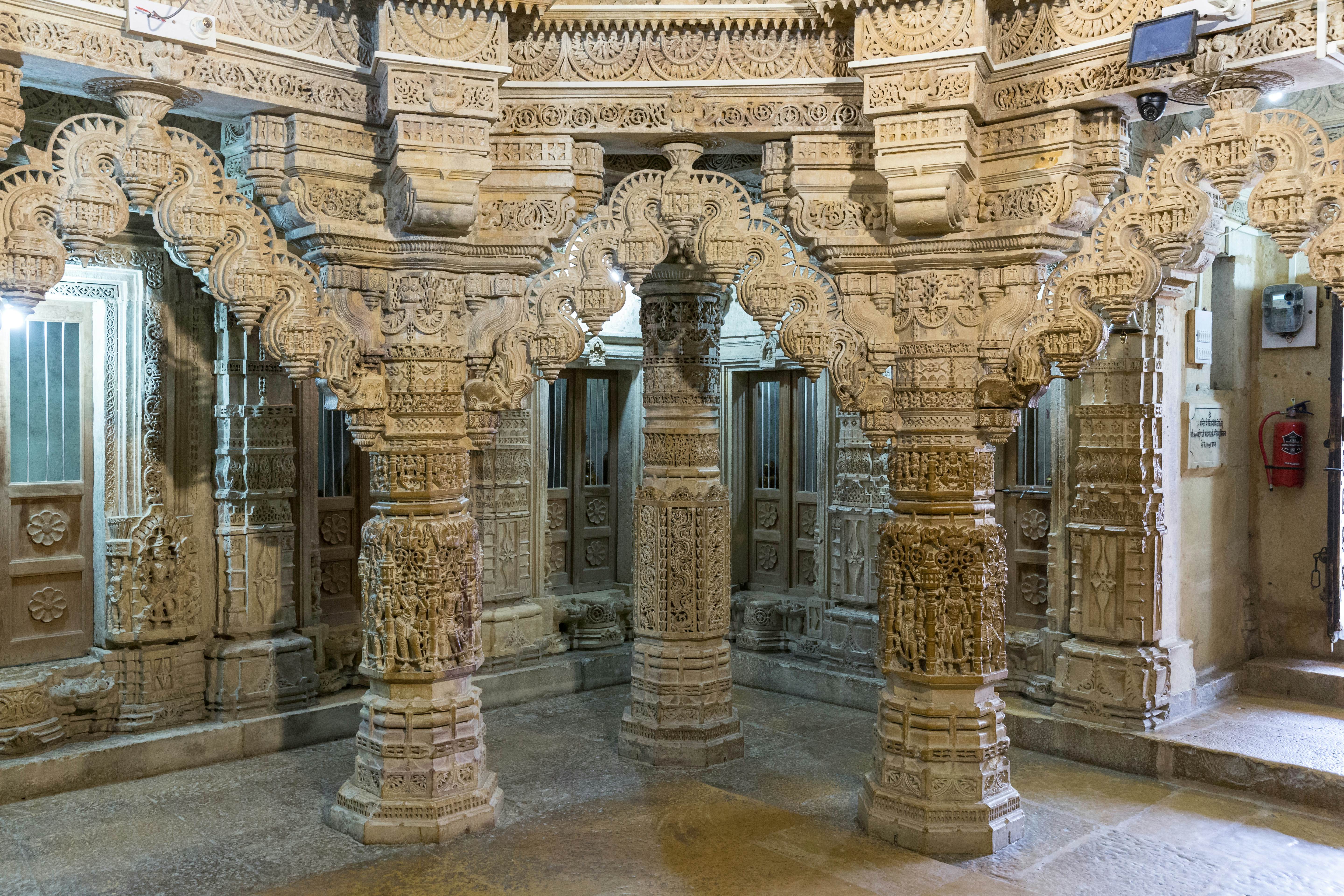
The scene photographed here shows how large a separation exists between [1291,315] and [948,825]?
4.33 meters

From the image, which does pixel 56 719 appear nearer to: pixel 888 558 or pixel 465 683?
pixel 465 683

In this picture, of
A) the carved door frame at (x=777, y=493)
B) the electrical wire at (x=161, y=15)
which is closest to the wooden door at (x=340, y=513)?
the carved door frame at (x=777, y=493)

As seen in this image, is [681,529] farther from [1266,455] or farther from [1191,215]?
[1266,455]

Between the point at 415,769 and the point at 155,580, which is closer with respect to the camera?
the point at 415,769

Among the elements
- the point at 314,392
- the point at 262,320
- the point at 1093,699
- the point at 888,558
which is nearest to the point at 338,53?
the point at 262,320

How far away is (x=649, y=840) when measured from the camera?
16.9 feet

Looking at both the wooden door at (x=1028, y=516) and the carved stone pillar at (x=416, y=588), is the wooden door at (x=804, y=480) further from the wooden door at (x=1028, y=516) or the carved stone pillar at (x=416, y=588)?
the carved stone pillar at (x=416, y=588)

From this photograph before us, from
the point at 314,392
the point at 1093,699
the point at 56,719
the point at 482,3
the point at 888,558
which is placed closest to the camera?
the point at 482,3

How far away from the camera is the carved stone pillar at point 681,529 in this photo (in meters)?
6.32

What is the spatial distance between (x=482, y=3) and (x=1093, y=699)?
517 cm

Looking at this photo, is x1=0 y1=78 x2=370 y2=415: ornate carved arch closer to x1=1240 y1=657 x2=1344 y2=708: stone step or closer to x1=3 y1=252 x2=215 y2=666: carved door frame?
x1=3 y1=252 x2=215 y2=666: carved door frame

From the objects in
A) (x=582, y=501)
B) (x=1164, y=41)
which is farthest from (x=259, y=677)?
(x=1164, y=41)

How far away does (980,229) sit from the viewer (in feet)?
16.0

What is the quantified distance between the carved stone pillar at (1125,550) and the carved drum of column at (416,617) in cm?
377
